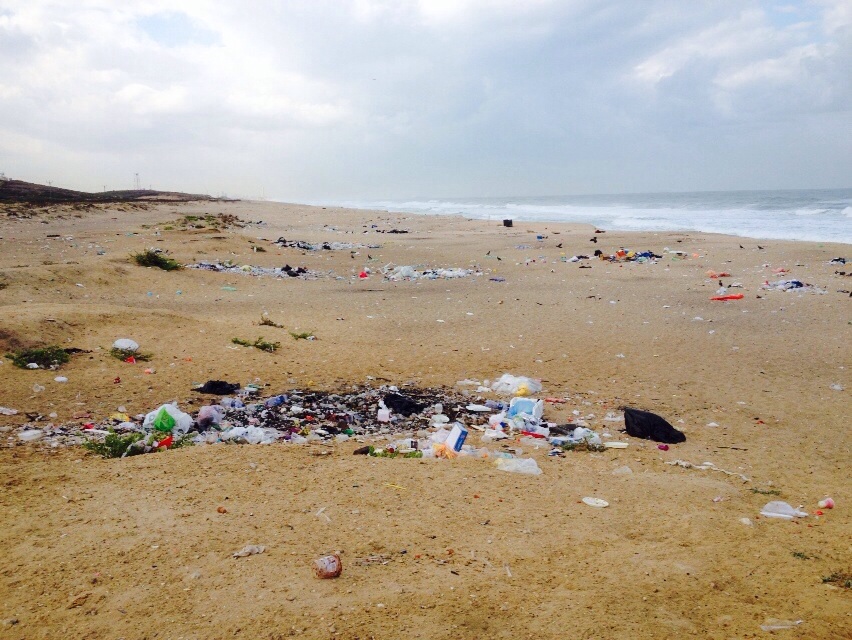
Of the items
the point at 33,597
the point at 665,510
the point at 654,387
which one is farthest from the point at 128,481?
the point at 654,387

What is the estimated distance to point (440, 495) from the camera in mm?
3092

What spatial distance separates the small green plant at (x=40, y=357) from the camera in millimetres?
4703

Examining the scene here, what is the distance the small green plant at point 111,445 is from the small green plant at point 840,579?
376 centimetres

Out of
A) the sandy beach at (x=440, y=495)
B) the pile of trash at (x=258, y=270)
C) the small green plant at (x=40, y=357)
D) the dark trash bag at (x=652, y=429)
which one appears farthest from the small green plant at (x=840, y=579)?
the pile of trash at (x=258, y=270)

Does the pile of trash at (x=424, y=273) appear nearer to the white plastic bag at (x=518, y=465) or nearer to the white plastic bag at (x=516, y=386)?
the white plastic bag at (x=516, y=386)

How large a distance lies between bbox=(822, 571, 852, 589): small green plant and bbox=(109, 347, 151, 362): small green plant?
17.3 feet

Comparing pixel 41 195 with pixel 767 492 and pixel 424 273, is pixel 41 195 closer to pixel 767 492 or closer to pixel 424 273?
pixel 424 273

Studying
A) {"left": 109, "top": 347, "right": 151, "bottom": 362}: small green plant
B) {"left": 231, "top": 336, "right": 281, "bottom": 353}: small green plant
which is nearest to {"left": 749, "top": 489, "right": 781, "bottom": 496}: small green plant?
{"left": 231, "top": 336, "right": 281, "bottom": 353}: small green plant

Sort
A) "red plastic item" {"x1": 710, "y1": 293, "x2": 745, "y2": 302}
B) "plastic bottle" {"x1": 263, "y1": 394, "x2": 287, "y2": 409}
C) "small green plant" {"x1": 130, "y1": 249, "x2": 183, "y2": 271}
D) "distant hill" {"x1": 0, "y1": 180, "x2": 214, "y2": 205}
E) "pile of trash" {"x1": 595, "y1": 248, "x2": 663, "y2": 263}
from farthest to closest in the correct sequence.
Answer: "distant hill" {"x1": 0, "y1": 180, "x2": 214, "y2": 205} → "pile of trash" {"x1": 595, "y1": 248, "x2": 663, "y2": 263} → "small green plant" {"x1": 130, "y1": 249, "x2": 183, "y2": 271} → "red plastic item" {"x1": 710, "y1": 293, "x2": 745, "y2": 302} → "plastic bottle" {"x1": 263, "y1": 394, "x2": 287, "y2": 409}

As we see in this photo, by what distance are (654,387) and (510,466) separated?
98.8 inches

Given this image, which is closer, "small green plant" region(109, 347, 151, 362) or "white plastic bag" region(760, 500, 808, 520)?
"white plastic bag" region(760, 500, 808, 520)

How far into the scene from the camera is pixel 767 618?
212cm

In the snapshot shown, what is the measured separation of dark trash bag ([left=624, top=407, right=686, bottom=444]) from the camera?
4180 mm

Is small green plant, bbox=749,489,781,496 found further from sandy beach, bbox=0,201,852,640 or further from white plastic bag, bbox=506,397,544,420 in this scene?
white plastic bag, bbox=506,397,544,420
